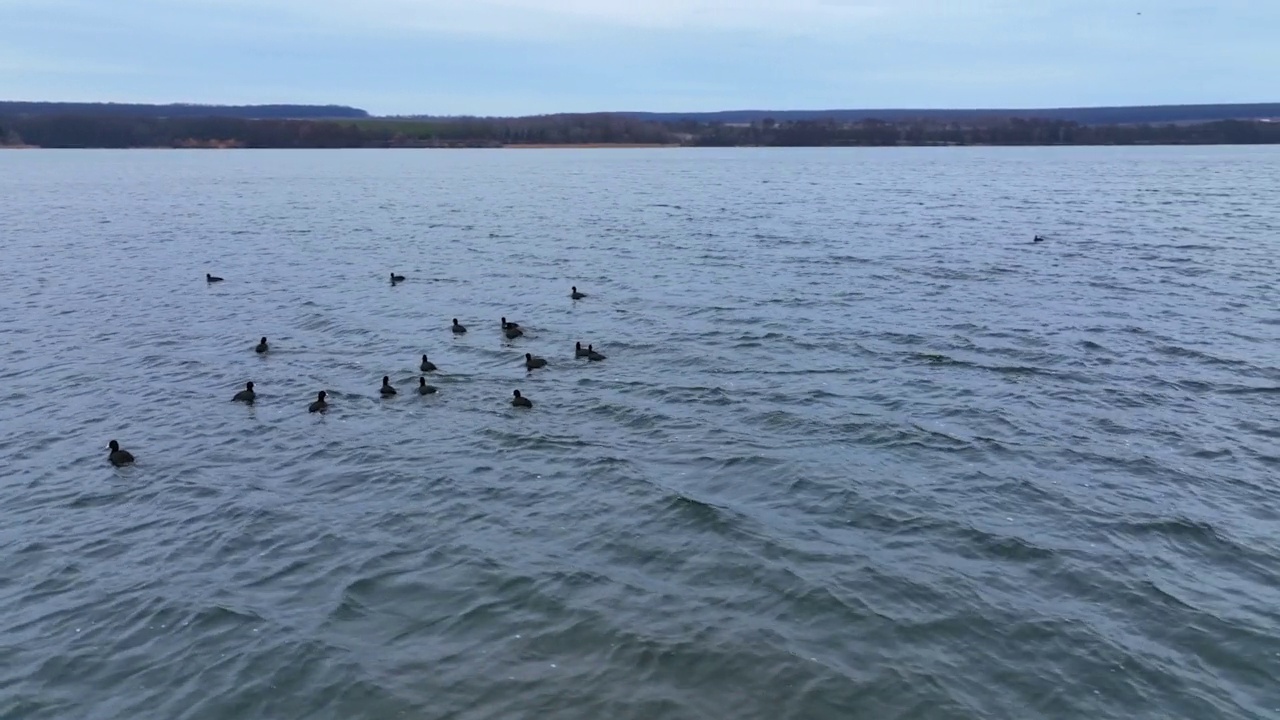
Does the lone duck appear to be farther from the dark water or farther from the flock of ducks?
the dark water

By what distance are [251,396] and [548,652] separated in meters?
14.2

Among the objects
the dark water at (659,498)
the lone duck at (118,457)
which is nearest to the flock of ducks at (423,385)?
the lone duck at (118,457)

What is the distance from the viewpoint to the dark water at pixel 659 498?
13.0 meters

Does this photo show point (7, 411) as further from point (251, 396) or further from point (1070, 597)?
point (1070, 597)

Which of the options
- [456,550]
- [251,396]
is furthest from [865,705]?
[251,396]

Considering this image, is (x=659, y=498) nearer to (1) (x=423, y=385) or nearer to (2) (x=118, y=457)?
(1) (x=423, y=385)

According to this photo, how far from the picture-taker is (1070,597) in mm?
14703

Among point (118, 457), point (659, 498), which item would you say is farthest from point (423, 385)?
point (659, 498)

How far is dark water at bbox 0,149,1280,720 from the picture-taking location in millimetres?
12977

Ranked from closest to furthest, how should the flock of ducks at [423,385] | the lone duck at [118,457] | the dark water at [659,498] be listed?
the dark water at [659,498] < the lone duck at [118,457] < the flock of ducks at [423,385]

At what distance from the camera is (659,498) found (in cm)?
1839

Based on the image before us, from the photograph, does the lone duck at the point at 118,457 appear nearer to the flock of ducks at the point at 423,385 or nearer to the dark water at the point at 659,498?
the flock of ducks at the point at 423,385

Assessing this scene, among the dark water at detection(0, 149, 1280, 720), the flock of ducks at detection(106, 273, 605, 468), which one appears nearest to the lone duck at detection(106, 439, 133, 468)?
the flock of ducks at detection(106, 273, 605, 468)

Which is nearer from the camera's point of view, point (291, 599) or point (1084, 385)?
point (291, 599)
